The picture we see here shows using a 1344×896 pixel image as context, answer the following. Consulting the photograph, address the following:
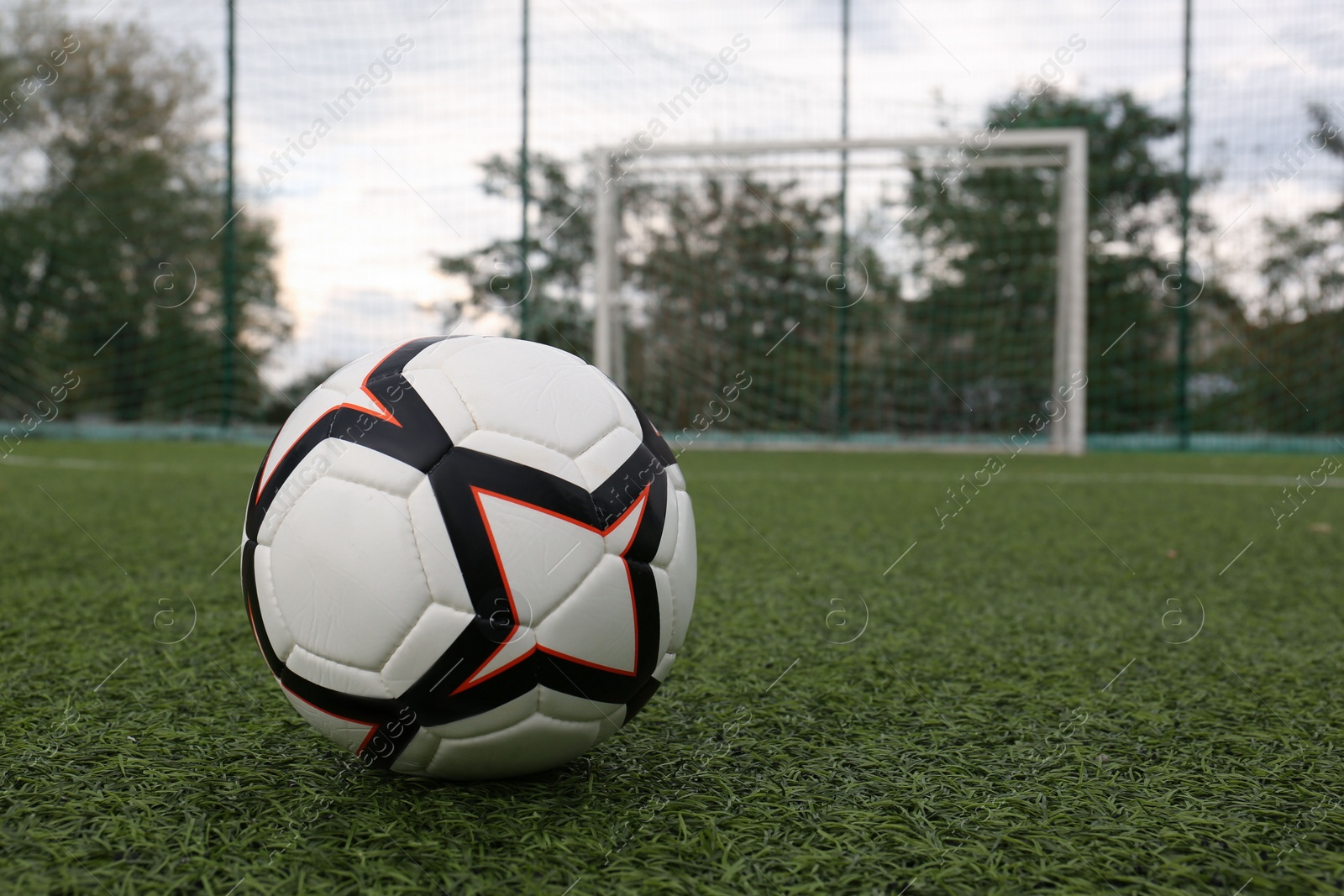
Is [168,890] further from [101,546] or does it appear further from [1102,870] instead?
[101,546]

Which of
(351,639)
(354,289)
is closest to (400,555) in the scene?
(351,639)

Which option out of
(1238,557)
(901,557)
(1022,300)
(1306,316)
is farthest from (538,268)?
(1306,316)

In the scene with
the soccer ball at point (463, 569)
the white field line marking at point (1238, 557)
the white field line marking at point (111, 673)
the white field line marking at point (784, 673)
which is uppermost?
the soccer ball at point (463, 569)

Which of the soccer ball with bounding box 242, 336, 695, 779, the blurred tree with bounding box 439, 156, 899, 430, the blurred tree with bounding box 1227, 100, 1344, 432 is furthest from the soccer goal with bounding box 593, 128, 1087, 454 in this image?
the soccer ball with bounding box 242, 336, 695, 779

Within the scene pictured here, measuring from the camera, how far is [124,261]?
11.8 metres

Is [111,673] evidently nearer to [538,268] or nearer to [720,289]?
[720,289]

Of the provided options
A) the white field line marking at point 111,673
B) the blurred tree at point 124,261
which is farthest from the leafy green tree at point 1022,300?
the white field line marking at point 111,673

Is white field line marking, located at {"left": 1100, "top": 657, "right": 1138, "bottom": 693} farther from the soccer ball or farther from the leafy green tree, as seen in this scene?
the leafy green tree

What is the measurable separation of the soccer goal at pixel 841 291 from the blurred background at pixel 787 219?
0.10 ft

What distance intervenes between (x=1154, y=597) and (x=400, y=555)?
2.39 meters

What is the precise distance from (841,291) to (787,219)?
0.98 m

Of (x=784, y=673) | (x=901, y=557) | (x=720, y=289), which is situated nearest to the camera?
(x=784, y=673)

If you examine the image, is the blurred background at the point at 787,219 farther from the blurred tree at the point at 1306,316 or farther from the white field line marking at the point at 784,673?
the white field line marking at the point at 784,673

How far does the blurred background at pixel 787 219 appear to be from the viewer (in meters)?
9.62
